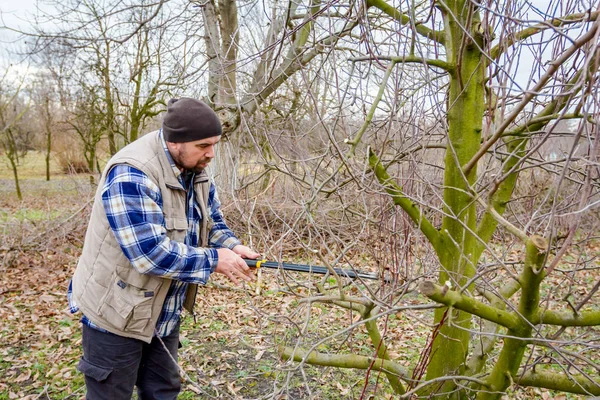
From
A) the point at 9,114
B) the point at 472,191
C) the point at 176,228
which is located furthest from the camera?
the point at 9,114

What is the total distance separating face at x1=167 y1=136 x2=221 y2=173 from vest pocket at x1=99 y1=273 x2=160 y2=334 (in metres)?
0.64

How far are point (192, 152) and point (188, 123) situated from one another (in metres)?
0.15

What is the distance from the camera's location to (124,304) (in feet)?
7.23

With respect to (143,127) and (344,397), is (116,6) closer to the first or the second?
(143,127)

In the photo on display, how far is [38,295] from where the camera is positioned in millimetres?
5961

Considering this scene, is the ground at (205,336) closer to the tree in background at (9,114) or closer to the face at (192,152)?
the face at (192,152)

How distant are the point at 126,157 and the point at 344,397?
8.99 feet

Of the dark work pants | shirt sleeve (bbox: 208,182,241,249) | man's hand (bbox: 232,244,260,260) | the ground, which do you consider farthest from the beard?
the dark work pants

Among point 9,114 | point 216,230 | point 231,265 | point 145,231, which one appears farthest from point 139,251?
point 9,114

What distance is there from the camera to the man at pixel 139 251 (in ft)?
6.94

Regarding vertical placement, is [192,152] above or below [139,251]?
above

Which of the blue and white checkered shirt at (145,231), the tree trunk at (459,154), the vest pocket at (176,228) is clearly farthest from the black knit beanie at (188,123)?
the tree trunk at (459,154)

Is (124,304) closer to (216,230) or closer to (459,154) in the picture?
(216,230)

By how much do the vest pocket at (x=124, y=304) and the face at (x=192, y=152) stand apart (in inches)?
25.1
